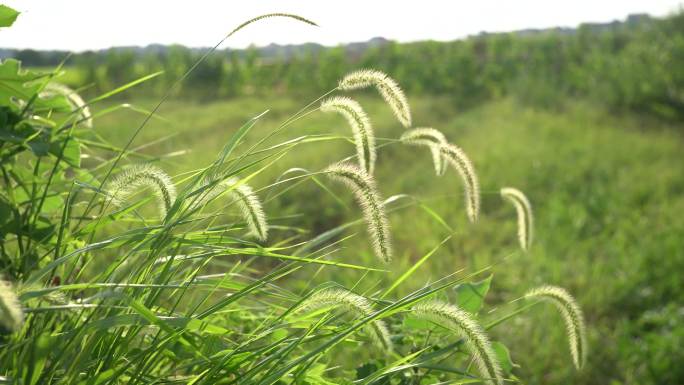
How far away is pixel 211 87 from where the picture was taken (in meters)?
14.3

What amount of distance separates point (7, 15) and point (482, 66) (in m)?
13.3

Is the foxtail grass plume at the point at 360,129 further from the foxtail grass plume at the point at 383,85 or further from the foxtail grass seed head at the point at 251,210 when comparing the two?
the foxtail grass seed head at the point at 251,210

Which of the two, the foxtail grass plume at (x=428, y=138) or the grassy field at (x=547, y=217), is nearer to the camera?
the foxtail grass plume at (x=428, y=138)

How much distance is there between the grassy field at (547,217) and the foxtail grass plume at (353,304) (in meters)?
0.13

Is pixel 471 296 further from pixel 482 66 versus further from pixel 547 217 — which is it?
pixel 482 66

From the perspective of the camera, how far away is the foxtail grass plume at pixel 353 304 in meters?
1.14

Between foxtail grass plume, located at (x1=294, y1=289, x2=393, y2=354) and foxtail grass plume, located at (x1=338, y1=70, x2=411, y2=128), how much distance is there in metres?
0.36

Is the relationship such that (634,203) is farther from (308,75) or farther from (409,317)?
(308,75)

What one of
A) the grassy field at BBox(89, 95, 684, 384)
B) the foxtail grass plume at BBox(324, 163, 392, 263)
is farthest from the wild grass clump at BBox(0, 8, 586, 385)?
the grassy field at BBox(89, 95, 684, 384)

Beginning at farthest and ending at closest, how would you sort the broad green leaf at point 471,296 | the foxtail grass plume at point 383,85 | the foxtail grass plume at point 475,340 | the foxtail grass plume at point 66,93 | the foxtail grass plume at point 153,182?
the foxtail grass plume at point 66,93 < the broad green leaf at point 471,296 < the foxtail grass plume at point 383,85 < the foxtail grass plume at point 153,182 < the foxtail grass plume at point 475,340

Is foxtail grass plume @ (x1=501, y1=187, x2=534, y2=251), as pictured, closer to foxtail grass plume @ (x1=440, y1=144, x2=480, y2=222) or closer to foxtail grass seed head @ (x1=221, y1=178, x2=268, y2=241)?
foxtail grass plume @ (x1=440, y1=144, x2=480, y2=222)

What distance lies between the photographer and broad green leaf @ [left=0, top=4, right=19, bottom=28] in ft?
4.68

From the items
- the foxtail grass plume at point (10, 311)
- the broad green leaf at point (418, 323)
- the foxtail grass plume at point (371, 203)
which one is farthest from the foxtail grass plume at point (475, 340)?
the foxtail grass plume at point (10, 311)

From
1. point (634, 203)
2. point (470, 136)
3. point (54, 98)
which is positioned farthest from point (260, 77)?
point (54, 98)
